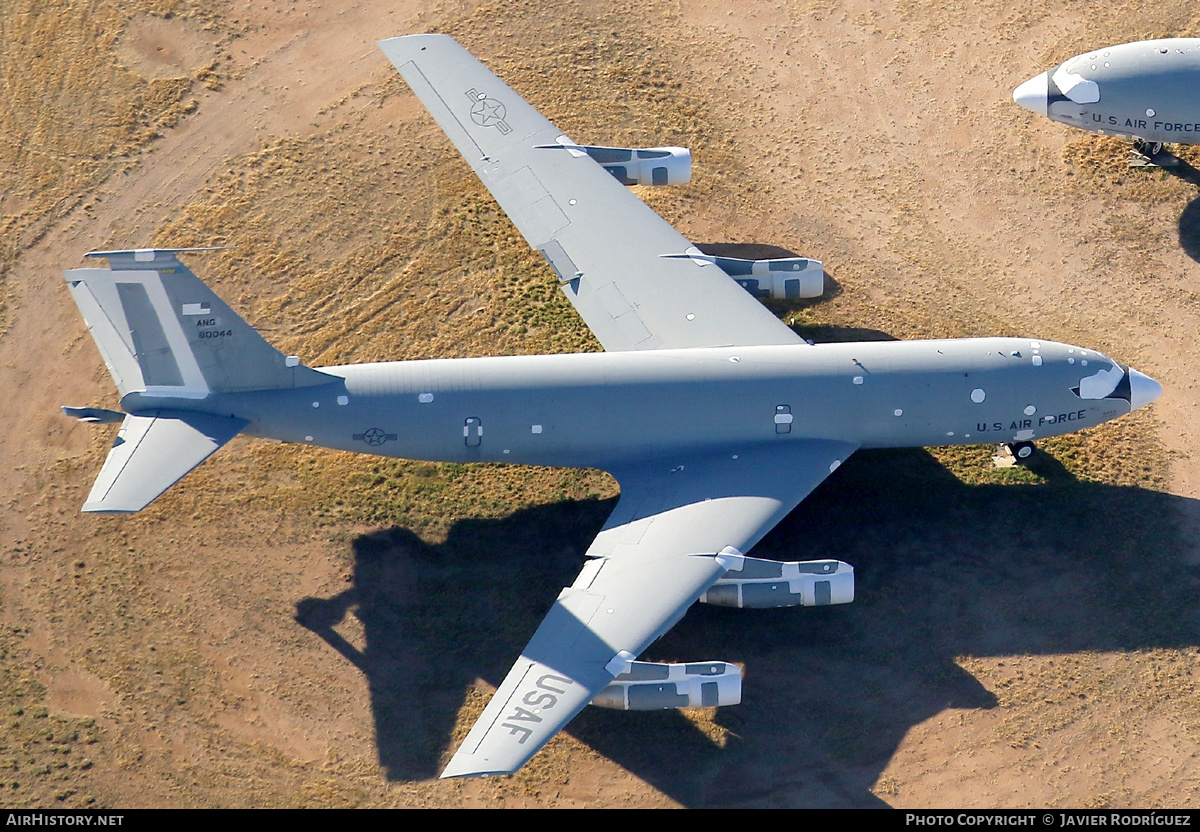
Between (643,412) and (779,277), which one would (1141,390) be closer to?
(779,277)

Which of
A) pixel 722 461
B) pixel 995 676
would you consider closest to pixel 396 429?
pixel 722 461

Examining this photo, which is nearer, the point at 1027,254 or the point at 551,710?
the point at 551,710

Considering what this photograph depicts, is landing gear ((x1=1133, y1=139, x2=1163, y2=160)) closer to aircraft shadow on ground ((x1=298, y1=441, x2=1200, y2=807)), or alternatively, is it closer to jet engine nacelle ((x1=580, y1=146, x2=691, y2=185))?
aircraft shadow on ground ((x1=298, y1=441, x2=1200, y2=807))

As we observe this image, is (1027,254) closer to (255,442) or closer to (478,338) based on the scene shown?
(478,338)

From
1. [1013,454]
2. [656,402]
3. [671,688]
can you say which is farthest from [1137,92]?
[671,688]

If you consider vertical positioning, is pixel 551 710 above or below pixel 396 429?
below

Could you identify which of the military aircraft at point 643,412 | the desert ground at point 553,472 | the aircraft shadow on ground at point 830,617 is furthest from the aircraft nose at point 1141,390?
the aircraft shadow on ground at point 830,617

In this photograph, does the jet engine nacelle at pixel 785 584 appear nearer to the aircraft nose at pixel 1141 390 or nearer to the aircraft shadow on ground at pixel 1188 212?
the aircraft nose at pixel 1141 390
